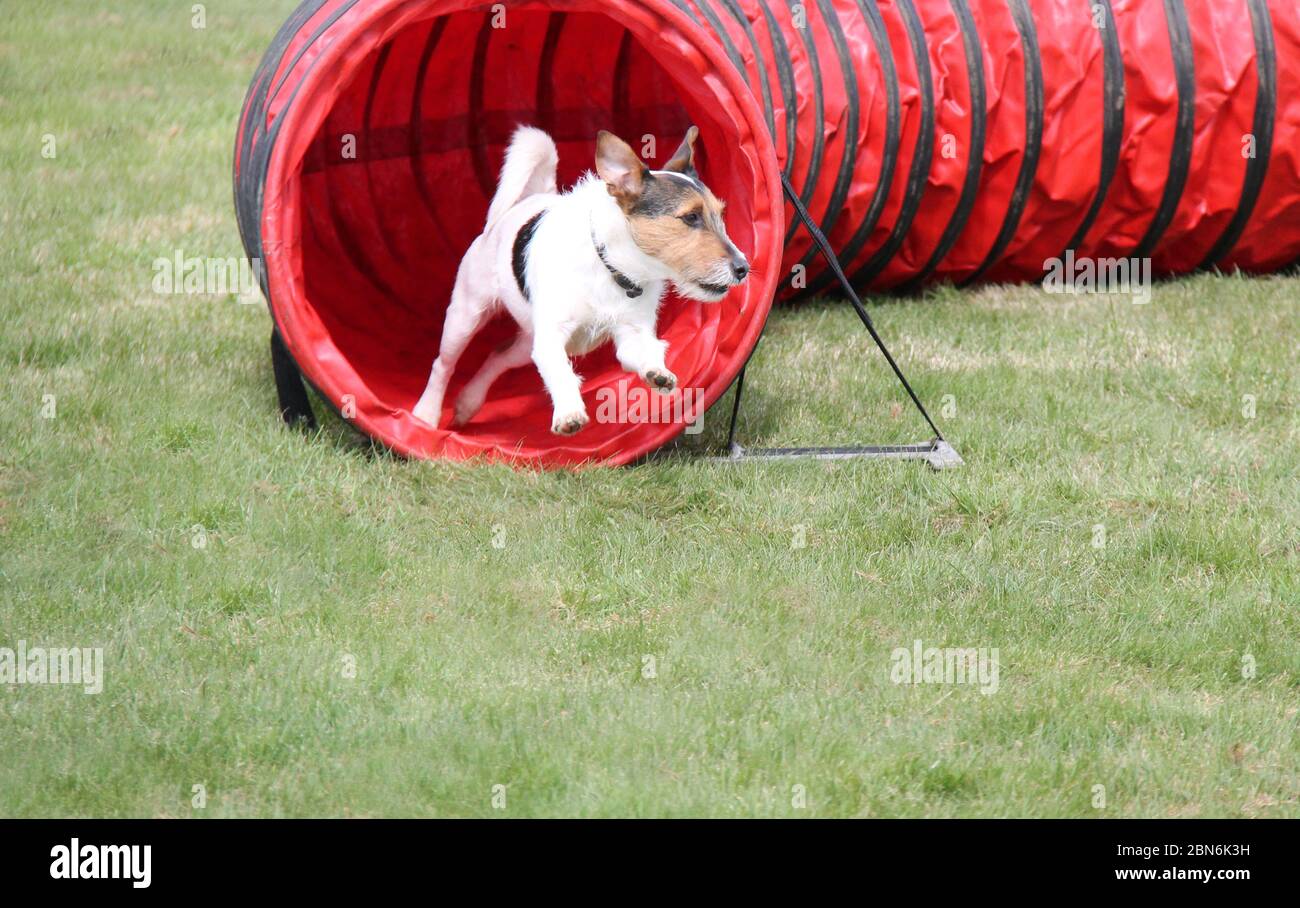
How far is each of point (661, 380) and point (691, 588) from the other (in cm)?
79

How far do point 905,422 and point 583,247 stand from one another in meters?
1.45

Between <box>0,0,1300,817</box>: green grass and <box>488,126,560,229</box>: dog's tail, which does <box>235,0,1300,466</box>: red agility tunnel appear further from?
<box>488,126,560,229</box>: dog's tail

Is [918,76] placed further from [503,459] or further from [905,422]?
[503,459]

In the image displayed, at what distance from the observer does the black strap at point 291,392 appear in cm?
542

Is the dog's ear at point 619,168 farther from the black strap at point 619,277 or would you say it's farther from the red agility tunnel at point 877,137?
the red agility tunnel at point 877,137

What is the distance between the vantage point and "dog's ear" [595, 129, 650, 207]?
15.4 ft

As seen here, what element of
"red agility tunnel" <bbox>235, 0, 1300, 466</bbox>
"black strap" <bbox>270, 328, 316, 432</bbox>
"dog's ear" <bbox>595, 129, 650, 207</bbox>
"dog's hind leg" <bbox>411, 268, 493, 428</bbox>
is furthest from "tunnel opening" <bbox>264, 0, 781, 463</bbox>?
"dog's ear" <bbox>595, 129, 650, 207</bbox>

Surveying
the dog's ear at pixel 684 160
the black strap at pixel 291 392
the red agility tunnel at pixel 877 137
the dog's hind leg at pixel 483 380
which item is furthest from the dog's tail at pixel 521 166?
the black strap at pixel 291 392

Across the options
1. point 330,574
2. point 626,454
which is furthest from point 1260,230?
point 330,574

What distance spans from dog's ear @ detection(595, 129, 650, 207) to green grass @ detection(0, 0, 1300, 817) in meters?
0.97

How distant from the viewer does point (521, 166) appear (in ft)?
18.1

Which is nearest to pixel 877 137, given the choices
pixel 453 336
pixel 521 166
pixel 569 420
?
pixel 521 166

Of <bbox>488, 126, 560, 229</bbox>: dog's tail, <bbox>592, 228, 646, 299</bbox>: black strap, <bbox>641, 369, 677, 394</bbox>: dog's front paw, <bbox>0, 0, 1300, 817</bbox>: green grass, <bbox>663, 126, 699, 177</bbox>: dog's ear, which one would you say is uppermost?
<bbox>488, 126, 560, 229</bbox>: dog's tail

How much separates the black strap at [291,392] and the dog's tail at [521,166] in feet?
2.91
